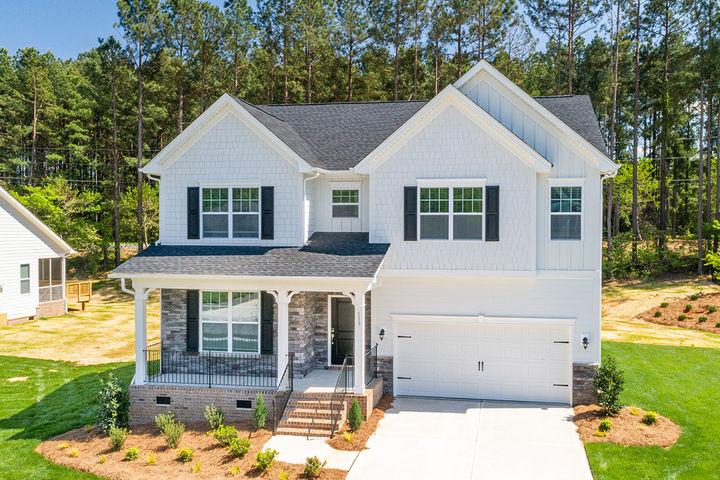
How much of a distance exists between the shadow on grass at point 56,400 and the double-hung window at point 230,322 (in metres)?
3.69

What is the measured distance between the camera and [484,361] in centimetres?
1647

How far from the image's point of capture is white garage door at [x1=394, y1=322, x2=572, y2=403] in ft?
52.6

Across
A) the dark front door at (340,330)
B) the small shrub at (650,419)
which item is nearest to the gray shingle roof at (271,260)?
the dark front door at (340,330)

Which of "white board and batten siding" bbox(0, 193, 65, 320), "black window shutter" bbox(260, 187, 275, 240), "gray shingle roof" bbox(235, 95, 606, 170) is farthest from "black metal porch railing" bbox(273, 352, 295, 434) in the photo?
"white board and batten siding" bbox(0, 193, 65, 320)

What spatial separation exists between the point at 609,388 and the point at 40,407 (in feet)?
50.1

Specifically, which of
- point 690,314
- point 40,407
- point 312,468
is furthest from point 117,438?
point 690,314

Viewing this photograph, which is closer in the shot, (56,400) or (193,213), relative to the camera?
(56,400)

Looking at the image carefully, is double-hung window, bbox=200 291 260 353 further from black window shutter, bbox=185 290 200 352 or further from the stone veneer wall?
the stone veneer wall

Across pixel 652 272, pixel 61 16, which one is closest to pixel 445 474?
pixel 652 272

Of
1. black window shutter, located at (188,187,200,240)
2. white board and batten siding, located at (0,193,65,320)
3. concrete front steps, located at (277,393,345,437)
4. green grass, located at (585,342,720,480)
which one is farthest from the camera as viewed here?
white board and batten siding, located at (0,193,65,320)

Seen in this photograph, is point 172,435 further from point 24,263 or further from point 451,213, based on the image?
point 24,263

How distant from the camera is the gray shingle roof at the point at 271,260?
14891mm

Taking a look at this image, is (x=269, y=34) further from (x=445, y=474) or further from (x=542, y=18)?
(x=445, y=474)

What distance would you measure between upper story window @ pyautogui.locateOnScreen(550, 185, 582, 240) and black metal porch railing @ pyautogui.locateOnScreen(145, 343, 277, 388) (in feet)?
28.4
